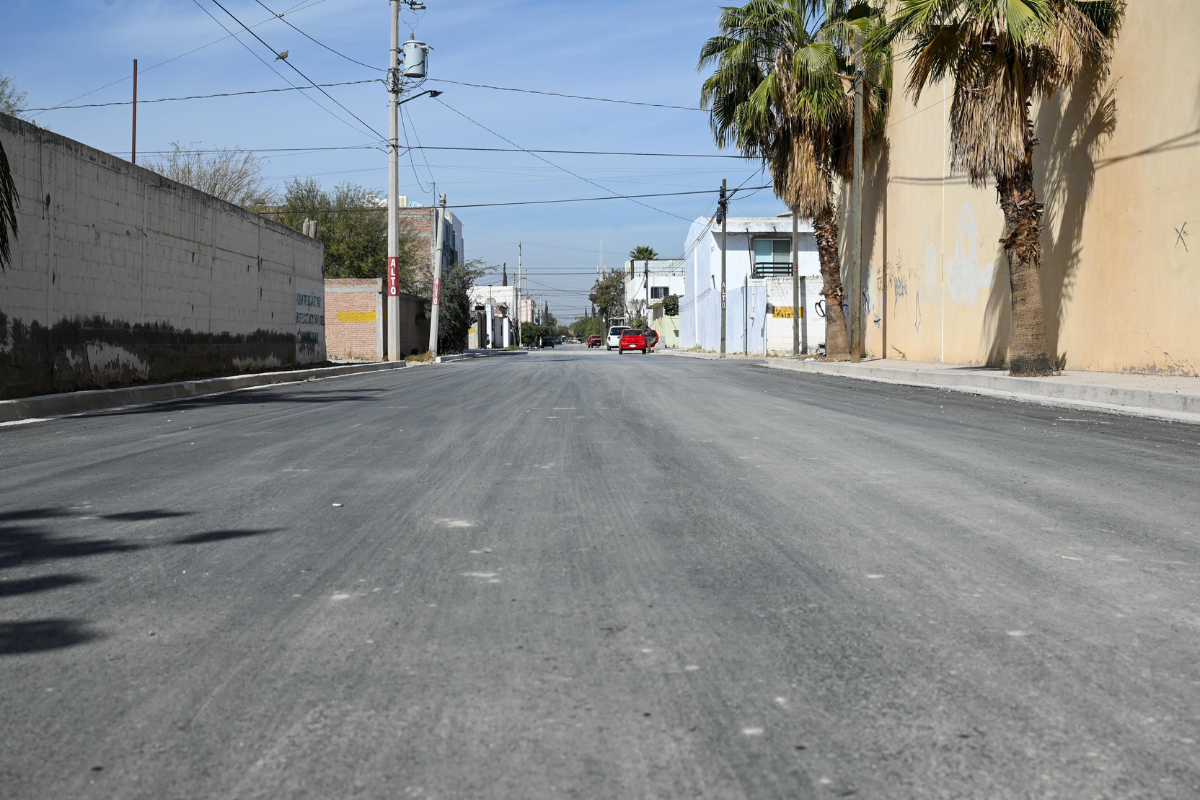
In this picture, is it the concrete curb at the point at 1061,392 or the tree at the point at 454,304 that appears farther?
the tree at the point at 454,304

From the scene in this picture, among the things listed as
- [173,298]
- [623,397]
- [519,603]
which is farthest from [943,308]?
[519,603]

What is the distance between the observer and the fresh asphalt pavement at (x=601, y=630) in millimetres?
2443

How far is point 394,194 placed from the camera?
120ft

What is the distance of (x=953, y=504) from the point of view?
5.93 meters

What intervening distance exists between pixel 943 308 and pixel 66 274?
19.4 meters

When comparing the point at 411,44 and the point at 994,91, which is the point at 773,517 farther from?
the point at 411,44

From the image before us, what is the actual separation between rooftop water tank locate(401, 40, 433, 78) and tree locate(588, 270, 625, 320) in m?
95.8

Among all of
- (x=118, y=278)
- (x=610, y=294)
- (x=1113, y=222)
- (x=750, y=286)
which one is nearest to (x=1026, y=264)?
(x=1113, y=222)

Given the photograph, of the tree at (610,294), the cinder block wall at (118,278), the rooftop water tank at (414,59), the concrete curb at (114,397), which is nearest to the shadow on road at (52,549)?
the concrete curb at (114,397)

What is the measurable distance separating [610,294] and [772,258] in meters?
78.6

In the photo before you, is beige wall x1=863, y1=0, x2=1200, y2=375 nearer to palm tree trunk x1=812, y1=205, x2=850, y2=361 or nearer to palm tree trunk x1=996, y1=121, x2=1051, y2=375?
palm tree trunk x1=996, y1=121, x2=1051, y2=375

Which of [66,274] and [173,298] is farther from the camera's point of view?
[173,298]

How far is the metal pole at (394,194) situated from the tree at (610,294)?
95.5 meters

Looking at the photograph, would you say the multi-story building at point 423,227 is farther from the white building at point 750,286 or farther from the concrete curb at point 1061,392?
the concrete curb at point 1061,392
